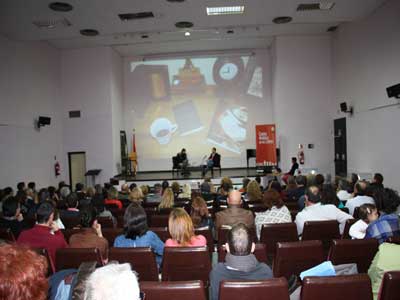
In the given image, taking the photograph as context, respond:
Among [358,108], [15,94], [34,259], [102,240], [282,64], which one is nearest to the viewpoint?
[34,259]

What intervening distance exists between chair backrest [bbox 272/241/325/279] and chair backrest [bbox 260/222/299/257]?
2.40ft

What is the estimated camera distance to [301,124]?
44.4 ft

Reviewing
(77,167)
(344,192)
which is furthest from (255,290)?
(77,167)

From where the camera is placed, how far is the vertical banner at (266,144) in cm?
1271

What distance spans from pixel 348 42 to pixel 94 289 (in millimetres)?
12308

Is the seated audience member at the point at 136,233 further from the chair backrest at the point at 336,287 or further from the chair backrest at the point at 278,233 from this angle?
the chair backrest at the point at 336,287

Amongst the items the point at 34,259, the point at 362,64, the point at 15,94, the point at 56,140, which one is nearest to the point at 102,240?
the point at 34,259

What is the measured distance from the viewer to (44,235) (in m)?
3.27

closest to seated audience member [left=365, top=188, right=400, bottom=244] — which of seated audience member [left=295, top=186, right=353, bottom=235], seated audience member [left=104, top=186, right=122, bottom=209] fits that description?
seated audience member [left=295, top=186, right=353, bottom=235]

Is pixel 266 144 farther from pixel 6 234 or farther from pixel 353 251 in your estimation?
pixel 353 251

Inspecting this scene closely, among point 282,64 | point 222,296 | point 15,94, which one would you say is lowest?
point 222,296

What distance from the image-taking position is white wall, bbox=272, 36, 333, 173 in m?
13.4

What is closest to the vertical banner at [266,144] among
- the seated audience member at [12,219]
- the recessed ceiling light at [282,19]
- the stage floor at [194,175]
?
the stage floor at [194,175]

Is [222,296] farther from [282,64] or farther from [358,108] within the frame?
[282,64]
